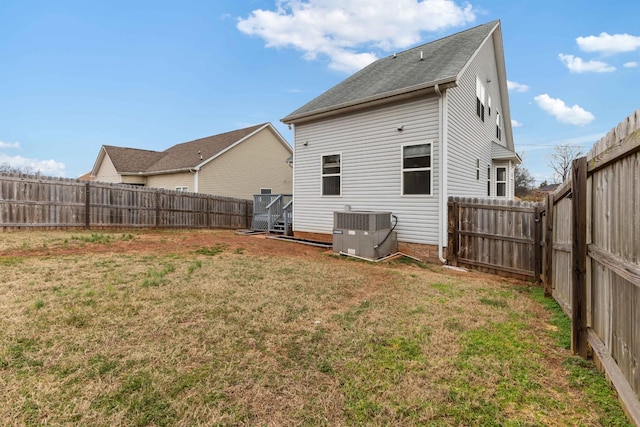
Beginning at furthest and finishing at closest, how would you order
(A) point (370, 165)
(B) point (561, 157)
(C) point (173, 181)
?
(B) point (561, 157), (C) point (173, 181), (A) point (370, 165)

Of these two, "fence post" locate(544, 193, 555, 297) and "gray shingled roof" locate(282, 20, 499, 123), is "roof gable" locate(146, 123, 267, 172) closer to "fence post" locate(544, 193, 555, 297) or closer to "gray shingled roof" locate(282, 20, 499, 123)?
"gray shingled roof" locate(282, 20, 499, 123)

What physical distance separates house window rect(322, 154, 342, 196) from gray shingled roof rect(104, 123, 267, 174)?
1074 centimetres

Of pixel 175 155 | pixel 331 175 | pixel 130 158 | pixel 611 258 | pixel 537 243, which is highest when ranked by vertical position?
pixel 175 155

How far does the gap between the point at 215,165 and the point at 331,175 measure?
11.1 m

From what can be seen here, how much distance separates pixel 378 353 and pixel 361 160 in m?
7.31

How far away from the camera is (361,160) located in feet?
30.8

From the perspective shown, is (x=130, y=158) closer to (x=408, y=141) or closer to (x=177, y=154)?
(x=177, y=154)

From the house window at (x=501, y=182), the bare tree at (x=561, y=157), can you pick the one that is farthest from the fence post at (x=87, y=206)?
the bare tree at (x=561, y=157)

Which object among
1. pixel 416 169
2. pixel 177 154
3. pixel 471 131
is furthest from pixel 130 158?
pixel 471 131

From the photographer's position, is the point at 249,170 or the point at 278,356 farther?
the point at 249,170

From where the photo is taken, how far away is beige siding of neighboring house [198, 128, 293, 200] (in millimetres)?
18578

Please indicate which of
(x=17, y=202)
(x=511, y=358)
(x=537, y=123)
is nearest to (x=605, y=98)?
(x=537, y=123)

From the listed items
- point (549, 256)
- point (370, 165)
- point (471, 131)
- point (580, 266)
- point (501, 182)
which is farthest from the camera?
point (501, 182)

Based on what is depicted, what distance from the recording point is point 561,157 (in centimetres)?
3031
